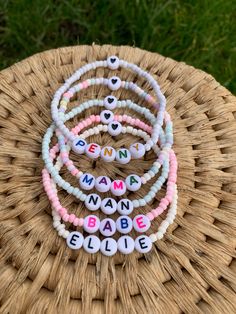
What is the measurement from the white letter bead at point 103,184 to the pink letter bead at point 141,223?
0.07 metres

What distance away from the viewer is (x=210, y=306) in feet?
2.79

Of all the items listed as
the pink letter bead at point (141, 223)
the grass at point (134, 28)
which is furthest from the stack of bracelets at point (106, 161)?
the grass at point (134, 28)

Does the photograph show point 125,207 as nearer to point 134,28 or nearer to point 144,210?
point 144,210

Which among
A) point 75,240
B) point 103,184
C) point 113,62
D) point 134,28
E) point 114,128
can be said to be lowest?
point 75,240

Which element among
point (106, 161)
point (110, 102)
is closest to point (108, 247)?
point (106, 161)

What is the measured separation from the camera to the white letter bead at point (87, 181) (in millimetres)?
916

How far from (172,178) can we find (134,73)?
10.7 inches

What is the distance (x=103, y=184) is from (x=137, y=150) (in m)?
0.09

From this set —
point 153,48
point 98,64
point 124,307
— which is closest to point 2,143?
point 98,64

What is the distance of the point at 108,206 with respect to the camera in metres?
0.90

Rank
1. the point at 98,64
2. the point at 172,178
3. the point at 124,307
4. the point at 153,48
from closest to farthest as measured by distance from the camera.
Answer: the point at 124,307, the point at 172,178, the point at 98,64, the point at 153,48

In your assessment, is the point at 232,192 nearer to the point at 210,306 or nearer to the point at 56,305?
the point at 210,306

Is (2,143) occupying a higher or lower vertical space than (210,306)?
higher

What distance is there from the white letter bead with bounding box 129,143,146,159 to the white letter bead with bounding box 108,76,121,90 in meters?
0.15
